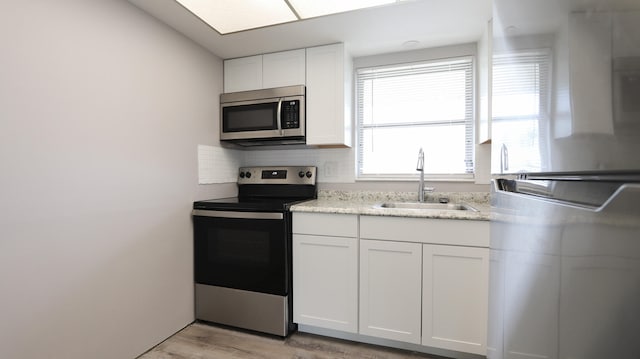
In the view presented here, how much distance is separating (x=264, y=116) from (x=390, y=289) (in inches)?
65.7

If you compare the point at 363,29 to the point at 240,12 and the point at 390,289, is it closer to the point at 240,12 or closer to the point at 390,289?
the point at 240,12

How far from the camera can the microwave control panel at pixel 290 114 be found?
228 centimetres

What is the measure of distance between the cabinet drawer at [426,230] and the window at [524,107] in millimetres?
1078

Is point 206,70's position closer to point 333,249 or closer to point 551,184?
point 333,249

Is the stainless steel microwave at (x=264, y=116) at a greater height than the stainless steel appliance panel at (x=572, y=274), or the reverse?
the stainless steel microwave at (x=264, y=116)

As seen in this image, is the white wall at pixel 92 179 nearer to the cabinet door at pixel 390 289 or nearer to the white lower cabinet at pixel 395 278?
the white lower cabinet at pixel 395 278

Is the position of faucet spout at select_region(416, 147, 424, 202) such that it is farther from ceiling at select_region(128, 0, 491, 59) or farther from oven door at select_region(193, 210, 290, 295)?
oven door at select_region(193, 210, 290, 295)

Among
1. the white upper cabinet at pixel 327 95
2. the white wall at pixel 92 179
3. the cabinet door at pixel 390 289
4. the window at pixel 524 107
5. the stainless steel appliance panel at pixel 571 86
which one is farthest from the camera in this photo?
the white upper cabinet at pixel 327 95

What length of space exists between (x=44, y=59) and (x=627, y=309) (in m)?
2.05

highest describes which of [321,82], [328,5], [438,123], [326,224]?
[328,5]

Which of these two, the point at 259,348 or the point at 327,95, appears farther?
the point at 327,95

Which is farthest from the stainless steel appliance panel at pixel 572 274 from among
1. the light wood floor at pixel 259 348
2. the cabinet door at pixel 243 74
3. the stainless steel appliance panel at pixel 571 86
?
the cabinet door at pixel 243 74

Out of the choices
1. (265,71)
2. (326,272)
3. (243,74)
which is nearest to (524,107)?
(326,272)

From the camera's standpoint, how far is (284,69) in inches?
93.3
